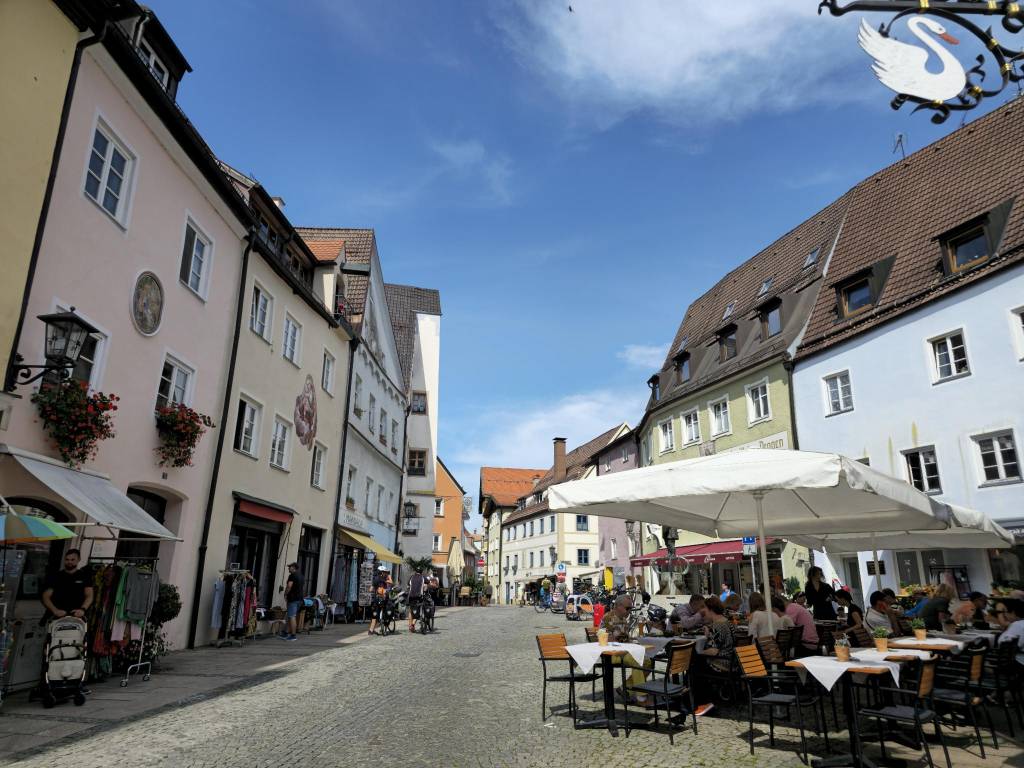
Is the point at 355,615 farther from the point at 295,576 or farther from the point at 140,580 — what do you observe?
the point at 140,580

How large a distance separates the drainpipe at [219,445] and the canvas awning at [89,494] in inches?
152

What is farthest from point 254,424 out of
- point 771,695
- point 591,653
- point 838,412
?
point 838,412

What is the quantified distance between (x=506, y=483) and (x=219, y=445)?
66.5 meters

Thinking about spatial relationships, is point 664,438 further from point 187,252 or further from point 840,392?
point 187,252

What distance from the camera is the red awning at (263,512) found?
15.9 metres

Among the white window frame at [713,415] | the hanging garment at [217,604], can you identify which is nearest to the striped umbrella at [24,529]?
the hanging garment at [217,604]

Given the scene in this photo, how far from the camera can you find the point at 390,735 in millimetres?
6809

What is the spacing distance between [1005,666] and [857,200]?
21863 millimetres

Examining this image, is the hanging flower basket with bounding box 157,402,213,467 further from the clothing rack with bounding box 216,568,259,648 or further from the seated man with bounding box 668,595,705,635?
the seated man with bounding box 668,595,705,635

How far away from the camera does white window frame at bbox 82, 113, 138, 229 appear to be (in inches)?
408

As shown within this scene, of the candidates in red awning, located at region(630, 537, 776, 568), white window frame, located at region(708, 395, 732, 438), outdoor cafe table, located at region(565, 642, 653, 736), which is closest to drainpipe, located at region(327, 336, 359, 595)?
red awning, located at region(630, 537, 776, 568)

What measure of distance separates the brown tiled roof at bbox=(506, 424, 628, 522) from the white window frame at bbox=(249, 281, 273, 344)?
109 feet

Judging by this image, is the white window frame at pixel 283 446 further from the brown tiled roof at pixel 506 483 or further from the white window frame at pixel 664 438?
the brown tiled roof at pixel 506 483

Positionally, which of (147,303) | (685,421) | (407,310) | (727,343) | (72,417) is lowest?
(72,417)
